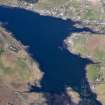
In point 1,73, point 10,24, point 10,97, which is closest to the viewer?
point 10,97

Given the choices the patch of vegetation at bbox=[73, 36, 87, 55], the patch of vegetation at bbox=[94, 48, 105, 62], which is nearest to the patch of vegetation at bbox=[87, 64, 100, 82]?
the patch of vegetation at bbox=[94, 48, 105, 62]

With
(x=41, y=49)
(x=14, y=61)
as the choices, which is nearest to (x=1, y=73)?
(x=14, y=61)

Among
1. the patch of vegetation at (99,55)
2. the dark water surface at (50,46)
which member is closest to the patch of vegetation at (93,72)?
the dark water surface at (50,46)

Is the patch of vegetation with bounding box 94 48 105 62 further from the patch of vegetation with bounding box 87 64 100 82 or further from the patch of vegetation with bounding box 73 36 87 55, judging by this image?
the patch of vegetation with bounding box 87 64 100 82

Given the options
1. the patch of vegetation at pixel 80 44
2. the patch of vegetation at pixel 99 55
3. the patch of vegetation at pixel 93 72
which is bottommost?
the patch of vegetation at pixel 93 72

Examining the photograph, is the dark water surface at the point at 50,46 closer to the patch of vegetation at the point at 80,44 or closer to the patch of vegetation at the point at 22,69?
the patch of vegetation at the point at 80,44

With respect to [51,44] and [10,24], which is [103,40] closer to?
[51,44]
